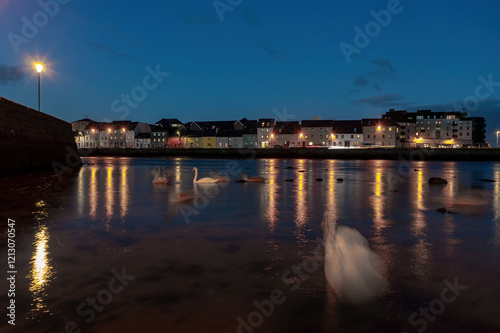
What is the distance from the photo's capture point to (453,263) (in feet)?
24.2

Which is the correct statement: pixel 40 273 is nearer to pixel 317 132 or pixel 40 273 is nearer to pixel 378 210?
pixel 378 210

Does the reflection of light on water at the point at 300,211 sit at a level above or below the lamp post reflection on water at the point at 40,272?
below

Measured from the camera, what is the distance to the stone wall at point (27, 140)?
24656 mm

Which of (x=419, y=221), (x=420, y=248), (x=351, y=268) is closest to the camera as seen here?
(x=351, y=268)

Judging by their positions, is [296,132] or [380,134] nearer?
[380,134]

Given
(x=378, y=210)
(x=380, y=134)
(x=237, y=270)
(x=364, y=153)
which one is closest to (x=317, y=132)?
(x=380, y=134)

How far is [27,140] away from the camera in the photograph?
28469 mm

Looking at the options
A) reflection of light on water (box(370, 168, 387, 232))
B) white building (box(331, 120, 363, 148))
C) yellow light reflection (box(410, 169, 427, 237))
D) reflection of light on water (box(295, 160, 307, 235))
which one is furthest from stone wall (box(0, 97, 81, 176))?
white building (box(331, 120, 363, 148))

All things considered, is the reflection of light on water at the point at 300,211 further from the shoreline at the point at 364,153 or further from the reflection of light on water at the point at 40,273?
the shoreline at the point at 364,153

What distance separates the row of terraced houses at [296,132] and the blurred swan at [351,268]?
132 meters

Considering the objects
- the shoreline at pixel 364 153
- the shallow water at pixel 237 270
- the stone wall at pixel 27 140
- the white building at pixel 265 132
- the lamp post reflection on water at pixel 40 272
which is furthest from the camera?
the white building at pixel 265 132

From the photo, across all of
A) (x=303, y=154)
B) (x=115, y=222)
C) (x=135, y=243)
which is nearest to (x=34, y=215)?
(x=115, y=222)

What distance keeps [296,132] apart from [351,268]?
13792 cm

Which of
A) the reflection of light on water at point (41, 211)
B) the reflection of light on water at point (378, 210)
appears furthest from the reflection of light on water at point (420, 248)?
the reflection of light on water at point (41, 211)
